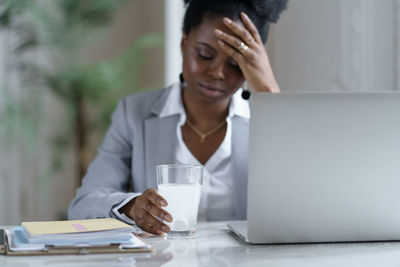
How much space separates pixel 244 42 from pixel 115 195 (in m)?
0.64

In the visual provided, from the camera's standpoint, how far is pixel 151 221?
1.05 m

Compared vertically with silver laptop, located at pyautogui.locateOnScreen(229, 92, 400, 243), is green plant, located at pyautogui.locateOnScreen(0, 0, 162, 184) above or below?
above

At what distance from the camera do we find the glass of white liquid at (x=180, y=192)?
3.33ft

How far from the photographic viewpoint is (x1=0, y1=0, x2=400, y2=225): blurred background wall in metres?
1.68

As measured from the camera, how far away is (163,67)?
12.9 ft

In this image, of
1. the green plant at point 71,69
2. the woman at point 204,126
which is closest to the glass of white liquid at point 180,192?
the woman at point 204,126

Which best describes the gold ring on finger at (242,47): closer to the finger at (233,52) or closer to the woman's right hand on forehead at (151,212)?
the finger at (233,52)

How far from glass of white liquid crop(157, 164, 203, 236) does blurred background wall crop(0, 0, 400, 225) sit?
89 centimetres

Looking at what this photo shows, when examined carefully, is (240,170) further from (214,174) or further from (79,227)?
(79,227)

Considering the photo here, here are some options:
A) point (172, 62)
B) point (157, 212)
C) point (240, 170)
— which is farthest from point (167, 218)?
point (172, 62)

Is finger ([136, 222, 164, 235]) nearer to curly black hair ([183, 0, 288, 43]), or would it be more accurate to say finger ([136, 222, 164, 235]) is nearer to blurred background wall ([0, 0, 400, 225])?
curly black hair ([183, 0, 288, 43])

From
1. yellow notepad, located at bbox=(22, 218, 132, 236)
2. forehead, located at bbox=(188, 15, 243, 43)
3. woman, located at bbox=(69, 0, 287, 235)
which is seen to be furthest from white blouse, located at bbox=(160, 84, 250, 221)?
yellow notepad, located at bbox=(22, 218, 132, 236)

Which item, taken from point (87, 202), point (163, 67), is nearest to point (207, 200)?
point (87, 202)

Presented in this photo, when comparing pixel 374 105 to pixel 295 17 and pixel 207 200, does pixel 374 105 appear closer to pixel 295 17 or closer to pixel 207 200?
pixel 207 200
